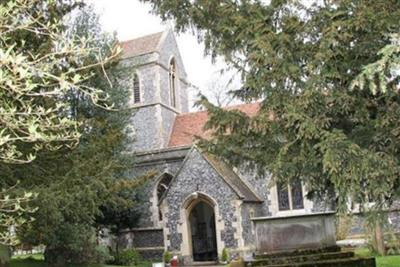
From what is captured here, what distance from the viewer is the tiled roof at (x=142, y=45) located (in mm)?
25328

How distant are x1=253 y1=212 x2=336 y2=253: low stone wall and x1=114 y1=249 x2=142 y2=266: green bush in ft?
30.9

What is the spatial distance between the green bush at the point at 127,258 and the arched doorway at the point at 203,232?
7.48ft

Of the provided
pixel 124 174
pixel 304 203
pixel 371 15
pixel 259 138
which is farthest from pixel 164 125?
pixel 371 15

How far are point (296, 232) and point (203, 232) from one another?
1089 centimetres

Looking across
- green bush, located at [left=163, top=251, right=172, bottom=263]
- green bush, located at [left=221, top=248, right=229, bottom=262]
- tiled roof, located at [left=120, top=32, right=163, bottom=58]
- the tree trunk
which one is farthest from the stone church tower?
the tree trunk

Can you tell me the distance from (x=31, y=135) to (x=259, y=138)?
5.80 meters

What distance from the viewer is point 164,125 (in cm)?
2452

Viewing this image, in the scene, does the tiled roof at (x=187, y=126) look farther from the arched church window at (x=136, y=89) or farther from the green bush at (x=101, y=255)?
the green bush at (x=101, y=255)

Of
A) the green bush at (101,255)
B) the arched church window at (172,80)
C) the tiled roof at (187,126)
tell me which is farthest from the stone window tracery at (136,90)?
the green bush at (101,255)

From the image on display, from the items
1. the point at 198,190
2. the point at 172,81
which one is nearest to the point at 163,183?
the point at 198,190

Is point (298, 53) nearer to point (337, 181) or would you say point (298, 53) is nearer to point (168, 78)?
point (337, 181)

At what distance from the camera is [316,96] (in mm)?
6848

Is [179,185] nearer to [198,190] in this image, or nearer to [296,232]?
[198,190]

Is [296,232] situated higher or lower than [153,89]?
lower
